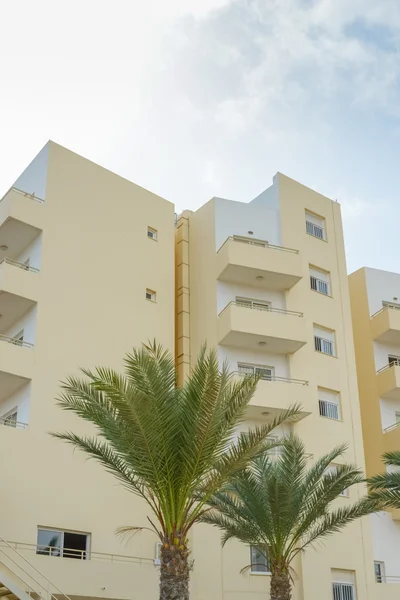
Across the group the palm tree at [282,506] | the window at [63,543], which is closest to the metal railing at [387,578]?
the palm tree at [282,506]

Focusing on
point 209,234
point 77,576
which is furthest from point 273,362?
point 77,576

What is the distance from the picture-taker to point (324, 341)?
32.0 meters

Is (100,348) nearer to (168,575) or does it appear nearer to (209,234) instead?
(209,234)

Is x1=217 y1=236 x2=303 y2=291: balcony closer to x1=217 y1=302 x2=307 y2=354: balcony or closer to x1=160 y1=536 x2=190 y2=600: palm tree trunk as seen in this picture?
x1=217 y1=302 x2=307 y2=354: balcony

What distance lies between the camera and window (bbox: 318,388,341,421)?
30594 millimetres

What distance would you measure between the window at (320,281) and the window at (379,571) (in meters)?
10.6

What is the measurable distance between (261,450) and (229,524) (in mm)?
5220

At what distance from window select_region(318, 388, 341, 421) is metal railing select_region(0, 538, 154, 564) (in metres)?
8.91

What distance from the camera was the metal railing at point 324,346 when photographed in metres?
31.7

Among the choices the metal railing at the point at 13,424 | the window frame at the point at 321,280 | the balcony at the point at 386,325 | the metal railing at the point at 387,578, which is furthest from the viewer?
the balcony at the point at 386,325

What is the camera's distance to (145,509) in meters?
26.2

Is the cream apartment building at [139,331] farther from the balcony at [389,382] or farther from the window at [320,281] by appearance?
the balcony at [389,382]

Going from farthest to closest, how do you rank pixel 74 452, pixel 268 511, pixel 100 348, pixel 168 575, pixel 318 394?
pixel 318 394
pixel 100 348
pixel 74 452
pixel 268 511
pixel 168 575

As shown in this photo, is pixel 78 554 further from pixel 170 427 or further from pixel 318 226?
pixel 318 226
